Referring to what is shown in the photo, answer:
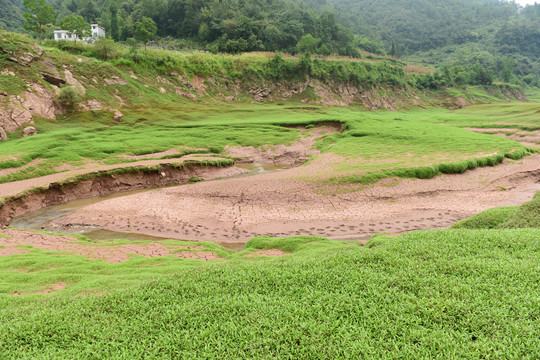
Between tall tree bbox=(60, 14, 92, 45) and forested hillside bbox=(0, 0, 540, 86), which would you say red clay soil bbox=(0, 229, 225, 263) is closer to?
tall tree bbox=(60, 14, 92, 45)

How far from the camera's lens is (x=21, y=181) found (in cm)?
2294

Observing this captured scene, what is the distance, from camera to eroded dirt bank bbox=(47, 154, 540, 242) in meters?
17.2

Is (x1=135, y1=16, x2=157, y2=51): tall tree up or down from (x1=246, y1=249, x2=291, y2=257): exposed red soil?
up

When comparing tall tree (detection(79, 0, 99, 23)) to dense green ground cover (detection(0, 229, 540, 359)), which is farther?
tall tree (detection(79, 0, 99, 23))

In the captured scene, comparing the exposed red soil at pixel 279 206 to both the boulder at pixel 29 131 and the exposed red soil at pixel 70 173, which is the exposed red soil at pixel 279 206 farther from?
the boulder at pixel 29 131

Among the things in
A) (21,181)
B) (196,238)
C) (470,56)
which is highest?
(470,56)

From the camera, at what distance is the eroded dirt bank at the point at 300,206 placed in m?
17.2

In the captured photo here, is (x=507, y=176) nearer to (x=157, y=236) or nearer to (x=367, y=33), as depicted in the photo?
(x=157, y=236)

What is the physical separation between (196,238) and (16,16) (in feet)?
451

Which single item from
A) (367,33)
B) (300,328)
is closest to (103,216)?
(300,328)

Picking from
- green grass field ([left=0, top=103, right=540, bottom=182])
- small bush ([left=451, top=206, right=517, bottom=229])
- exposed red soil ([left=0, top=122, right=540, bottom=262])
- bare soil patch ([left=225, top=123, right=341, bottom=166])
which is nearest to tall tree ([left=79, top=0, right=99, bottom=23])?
green grass field ([left=0, top=103, right=540, bottom=182])

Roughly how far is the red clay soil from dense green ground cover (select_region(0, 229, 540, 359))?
506cm

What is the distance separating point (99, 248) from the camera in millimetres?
12766

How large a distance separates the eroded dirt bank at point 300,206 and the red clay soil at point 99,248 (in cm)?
324
